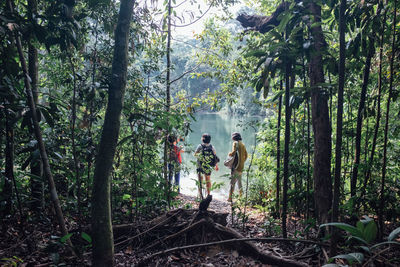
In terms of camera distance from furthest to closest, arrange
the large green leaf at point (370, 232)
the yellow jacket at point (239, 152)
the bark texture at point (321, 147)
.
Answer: the yellow jacket at point (239, 152) < the bark texture at point (321, 147) < the large green leaf at point (370, 232)

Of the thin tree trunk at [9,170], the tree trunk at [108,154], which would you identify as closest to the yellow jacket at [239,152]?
the tree trunk at [108,154]

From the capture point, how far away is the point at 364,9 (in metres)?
2.42

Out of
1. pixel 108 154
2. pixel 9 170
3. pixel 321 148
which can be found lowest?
pixel 9 170

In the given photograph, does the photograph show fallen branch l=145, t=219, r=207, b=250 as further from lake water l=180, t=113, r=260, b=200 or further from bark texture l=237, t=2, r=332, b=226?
bark texture l=237, t=2, r=332, b=226

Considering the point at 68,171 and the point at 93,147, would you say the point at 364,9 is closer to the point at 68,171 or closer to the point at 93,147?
the point at 93,147

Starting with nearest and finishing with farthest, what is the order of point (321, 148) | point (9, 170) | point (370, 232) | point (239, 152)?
point (370, 232), point (9, 170), point (321, 148), point (239, 152)

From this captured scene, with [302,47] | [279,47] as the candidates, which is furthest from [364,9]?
[279,47]

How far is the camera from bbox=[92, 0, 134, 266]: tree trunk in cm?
203

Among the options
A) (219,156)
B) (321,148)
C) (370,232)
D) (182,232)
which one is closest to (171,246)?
(182,232)

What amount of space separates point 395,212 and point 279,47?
2142mm

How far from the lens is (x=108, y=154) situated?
6.72ft

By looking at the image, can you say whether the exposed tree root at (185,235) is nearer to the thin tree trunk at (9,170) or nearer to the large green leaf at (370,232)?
the thin tree trunk at (9,170)

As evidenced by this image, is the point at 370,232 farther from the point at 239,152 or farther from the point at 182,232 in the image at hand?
the point at 239,152

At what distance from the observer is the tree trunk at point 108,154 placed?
2.03 m
